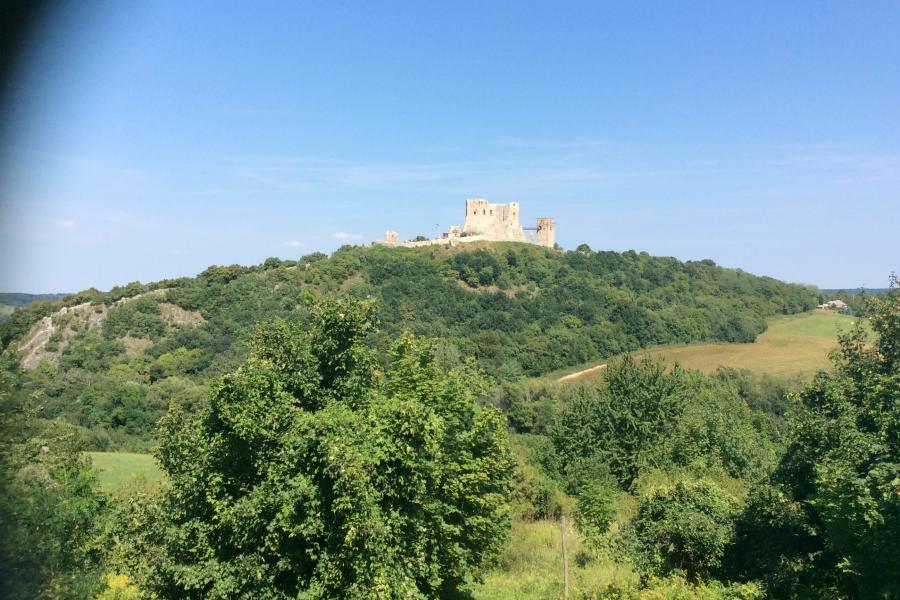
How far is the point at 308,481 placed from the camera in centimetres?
918

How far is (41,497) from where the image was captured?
10172 mm

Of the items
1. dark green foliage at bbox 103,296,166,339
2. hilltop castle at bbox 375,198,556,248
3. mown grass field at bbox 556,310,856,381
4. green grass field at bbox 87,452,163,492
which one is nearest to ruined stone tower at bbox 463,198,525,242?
hilltop castle at bbox 375,198,556,248

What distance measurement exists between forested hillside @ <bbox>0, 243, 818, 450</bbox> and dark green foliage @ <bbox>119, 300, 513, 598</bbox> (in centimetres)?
3117

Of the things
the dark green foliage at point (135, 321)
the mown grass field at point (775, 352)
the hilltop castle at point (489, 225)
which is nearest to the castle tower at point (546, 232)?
the hilltop castle at point (489, 225)

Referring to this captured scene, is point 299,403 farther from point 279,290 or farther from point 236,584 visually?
point 279,290

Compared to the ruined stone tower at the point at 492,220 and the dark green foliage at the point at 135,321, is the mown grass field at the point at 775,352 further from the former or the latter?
the dark green foliage at the point at 135,321

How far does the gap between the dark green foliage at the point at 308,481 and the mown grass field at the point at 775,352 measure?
1886 inches

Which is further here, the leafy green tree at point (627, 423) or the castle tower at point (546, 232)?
the castle tower at point (546, 232)

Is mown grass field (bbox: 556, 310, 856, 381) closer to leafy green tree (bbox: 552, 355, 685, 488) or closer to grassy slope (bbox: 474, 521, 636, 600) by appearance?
leafy green tree (bbox: 552, 355, 685, 488)

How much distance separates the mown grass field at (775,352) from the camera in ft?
192

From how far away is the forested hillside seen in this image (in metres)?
48.1

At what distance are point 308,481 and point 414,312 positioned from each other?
214ft

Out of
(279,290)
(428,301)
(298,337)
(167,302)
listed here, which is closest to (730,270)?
(428,301)

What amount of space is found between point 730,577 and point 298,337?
11.8 meters
